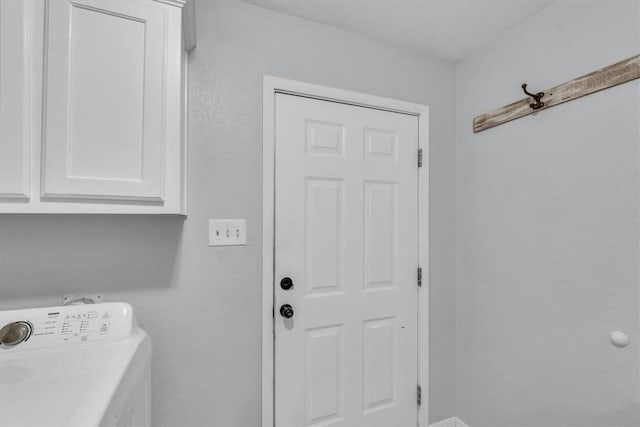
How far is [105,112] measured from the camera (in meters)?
1.03

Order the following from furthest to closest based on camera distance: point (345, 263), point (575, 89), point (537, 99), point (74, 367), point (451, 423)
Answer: point (451, 423), point (345, 263), point (537, 99), point (575, 89), point (74, 367)

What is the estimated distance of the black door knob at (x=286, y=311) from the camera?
157cm

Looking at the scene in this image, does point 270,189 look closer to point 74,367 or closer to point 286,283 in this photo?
point 286,283

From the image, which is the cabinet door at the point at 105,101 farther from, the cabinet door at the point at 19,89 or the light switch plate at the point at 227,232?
the light switch plate at the point at 227,232

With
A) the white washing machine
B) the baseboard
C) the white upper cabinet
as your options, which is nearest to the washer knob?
the white washing machine

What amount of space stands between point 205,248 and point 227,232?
0.39 ft

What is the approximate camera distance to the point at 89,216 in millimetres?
1289

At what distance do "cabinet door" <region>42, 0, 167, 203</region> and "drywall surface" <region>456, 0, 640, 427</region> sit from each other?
5.45ft

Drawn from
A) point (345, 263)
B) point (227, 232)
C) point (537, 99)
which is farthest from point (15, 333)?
point (537, 99)

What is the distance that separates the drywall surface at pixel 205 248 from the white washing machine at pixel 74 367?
19 cm

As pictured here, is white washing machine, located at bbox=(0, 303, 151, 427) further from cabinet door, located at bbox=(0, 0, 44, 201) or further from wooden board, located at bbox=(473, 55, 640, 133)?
wooden board, located at bbox=(473, 55, 640, 133)

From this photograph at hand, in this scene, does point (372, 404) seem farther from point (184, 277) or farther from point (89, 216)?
point (89, 216)

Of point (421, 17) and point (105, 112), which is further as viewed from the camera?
point (421, 17)

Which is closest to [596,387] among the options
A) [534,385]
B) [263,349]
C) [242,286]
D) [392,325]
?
[534,385]
